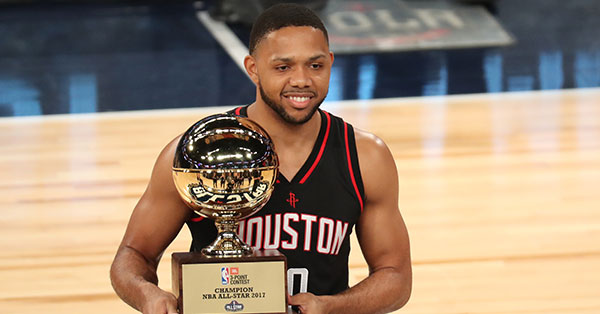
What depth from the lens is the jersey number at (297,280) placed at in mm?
2303

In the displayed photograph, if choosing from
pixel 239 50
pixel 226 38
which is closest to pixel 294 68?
pixel 239 50

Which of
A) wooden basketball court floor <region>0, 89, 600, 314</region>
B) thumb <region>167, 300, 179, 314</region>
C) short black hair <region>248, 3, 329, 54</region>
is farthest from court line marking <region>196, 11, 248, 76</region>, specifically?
thumb <region>167, 300, 179, 314</region>

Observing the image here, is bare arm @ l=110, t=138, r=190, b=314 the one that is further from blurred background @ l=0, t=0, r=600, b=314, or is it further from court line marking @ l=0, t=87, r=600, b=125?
court line marking @ l=0, t=87, r=600, b=125

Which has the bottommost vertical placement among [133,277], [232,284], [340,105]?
[340,105]

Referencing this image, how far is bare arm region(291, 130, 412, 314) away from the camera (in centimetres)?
231

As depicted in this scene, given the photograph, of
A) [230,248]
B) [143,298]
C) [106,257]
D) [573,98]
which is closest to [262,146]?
[230,248]

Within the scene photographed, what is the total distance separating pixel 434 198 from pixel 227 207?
122 inches

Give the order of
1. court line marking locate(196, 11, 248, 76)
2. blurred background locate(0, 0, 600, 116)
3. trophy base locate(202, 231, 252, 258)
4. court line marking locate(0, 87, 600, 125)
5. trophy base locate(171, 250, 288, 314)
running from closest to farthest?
trophy base locate(171, 250, 288, 314) < trophy base locate(202, 231, 252, 258) < court line marking locate(0, 87, 600, 125) < blurred background locate(0, 0, 600, 116) < court line marking locate(196, 11, 248, 76)

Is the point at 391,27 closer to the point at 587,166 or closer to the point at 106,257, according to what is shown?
the point at 587,166

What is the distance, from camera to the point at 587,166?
5578 millimetres

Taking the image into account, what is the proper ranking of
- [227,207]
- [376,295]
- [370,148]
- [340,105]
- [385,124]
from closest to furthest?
[227,207] → [376,295] → [370,148] → [385,124] → [340,105]

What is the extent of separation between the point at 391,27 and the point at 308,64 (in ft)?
26.2

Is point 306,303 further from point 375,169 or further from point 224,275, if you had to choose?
point 375,169

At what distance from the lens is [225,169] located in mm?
1898
